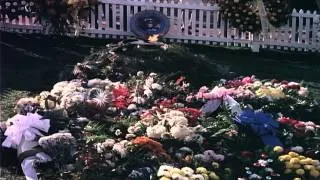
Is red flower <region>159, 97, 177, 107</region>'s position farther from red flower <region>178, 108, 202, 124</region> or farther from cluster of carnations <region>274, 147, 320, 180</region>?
cluster of carnations <region>274, 147, 320, 180</region>

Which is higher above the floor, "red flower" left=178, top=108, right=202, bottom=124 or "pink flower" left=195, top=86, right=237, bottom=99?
"pink flower" left=195, top=86, right=237, bottom=99

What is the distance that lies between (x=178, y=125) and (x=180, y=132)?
10 centimetres

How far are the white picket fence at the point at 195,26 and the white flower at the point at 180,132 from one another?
548cm

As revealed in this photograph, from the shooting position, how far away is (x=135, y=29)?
38.6 ft

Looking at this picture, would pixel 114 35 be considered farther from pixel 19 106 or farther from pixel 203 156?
pixel 203 156

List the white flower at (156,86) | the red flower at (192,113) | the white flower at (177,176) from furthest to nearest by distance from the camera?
the white flower at (156,86), the red flower at (192,113), the white flower at (177,176)

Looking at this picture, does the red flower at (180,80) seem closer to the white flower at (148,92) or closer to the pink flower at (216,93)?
the pink flower at (216,93)

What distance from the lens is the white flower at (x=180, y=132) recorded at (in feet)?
22.2

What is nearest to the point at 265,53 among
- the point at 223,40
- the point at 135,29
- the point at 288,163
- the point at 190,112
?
the point at 223,40

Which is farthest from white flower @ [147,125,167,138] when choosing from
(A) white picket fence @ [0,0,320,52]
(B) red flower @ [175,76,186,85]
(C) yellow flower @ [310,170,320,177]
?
(A) white picket fence @ [0,0,320,52]

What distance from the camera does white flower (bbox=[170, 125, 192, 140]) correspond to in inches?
267

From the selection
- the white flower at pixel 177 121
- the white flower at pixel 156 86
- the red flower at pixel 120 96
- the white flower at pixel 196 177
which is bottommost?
the white flower at pixel 196 177

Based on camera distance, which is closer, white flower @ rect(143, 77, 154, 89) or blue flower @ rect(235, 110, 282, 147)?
blue flower @ rect(235, 110, 282, 147)

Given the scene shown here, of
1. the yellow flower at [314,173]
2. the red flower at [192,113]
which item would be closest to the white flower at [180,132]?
the red flower at [192,113]
